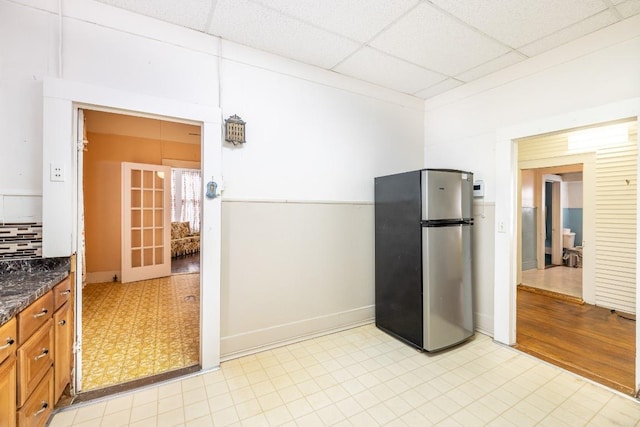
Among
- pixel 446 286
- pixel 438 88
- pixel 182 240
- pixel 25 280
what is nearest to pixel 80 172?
pixel 25 280

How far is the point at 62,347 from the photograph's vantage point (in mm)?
1746

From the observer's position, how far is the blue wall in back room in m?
7.23

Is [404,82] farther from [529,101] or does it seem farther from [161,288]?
[161,288]

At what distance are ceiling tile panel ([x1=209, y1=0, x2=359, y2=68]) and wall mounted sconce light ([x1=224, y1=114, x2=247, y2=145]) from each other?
0.66 meters

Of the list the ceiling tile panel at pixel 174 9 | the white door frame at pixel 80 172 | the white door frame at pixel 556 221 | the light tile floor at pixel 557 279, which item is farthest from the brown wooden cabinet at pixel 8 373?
the white door frame at pixel 556 221

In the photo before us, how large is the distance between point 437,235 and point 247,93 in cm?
217

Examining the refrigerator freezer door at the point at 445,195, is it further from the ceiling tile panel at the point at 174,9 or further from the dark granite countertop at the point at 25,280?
the dark granite countertop at the point at 25,280

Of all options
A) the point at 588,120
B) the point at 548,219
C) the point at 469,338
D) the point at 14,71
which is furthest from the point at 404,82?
the point at 548,219

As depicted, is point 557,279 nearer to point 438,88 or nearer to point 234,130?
point 438,88

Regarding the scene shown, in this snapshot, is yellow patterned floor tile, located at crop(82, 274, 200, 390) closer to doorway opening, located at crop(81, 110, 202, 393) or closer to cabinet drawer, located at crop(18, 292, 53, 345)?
doorway opening, located at crop(81, 110, 202, 393)

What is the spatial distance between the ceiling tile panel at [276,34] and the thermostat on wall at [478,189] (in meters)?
1.91

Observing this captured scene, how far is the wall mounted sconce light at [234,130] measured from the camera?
2.34 meters

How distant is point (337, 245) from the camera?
2965 millimetres

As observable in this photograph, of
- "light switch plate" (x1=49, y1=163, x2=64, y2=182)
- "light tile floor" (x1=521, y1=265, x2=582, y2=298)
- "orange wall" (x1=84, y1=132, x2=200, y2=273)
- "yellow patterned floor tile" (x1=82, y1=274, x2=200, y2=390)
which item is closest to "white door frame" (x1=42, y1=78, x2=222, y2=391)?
"light switch plate" (x1=49, y1=163, x2=64, y2=182)
